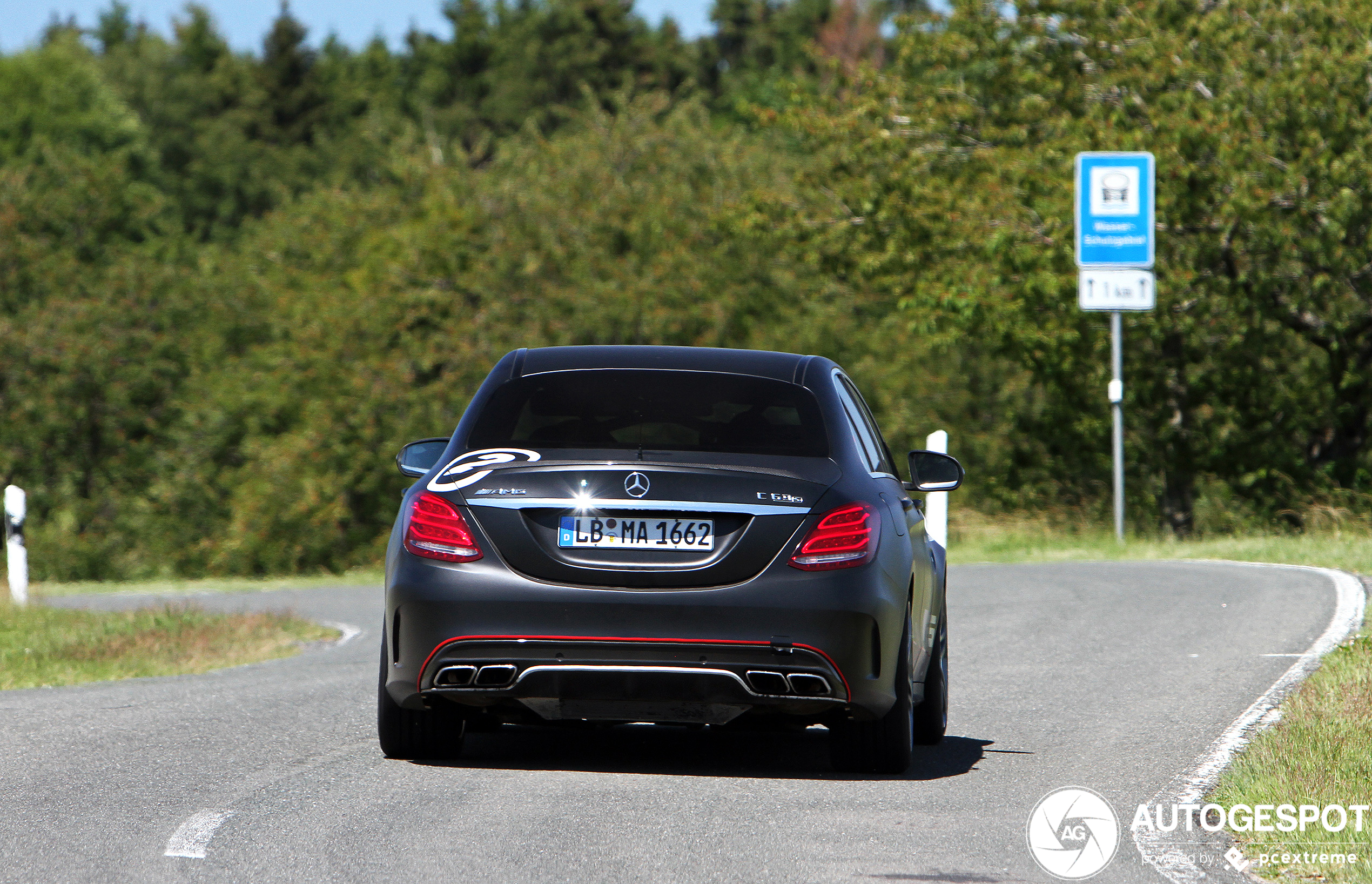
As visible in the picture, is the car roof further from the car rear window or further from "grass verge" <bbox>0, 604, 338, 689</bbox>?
"grass verge" <bbox>0, 604, 338, 689</bbox>

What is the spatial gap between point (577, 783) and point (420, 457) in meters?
1.47

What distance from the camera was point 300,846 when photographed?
5.43m

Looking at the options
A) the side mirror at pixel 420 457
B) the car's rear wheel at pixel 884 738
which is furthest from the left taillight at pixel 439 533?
the car's rear wheel at pixel 884 738

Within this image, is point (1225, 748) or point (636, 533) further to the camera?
point (1225, 748)

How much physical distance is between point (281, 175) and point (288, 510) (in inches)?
1559

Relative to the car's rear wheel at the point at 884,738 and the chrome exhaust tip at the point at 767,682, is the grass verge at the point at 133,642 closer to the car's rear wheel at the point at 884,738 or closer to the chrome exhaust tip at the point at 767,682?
the car's rear wheel at the point at 884,738

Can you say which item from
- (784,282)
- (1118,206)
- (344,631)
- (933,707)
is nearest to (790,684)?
(933,707)

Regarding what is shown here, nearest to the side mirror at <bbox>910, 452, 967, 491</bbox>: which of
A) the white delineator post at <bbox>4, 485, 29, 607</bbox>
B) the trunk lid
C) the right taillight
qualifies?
the right taillight

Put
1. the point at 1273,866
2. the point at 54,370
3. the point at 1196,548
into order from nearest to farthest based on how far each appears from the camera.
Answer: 1. the point at 1273,866
2. the point at 1196,548
3. the point at 54,370

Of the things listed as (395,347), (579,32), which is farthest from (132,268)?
(579,32)

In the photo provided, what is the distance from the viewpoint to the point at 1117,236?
2164 centimetres

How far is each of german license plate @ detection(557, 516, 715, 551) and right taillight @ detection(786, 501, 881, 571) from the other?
314 mm

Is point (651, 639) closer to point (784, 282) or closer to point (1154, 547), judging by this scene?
point (1154, 547)

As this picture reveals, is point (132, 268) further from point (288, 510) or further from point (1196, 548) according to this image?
point (1196, 548)
